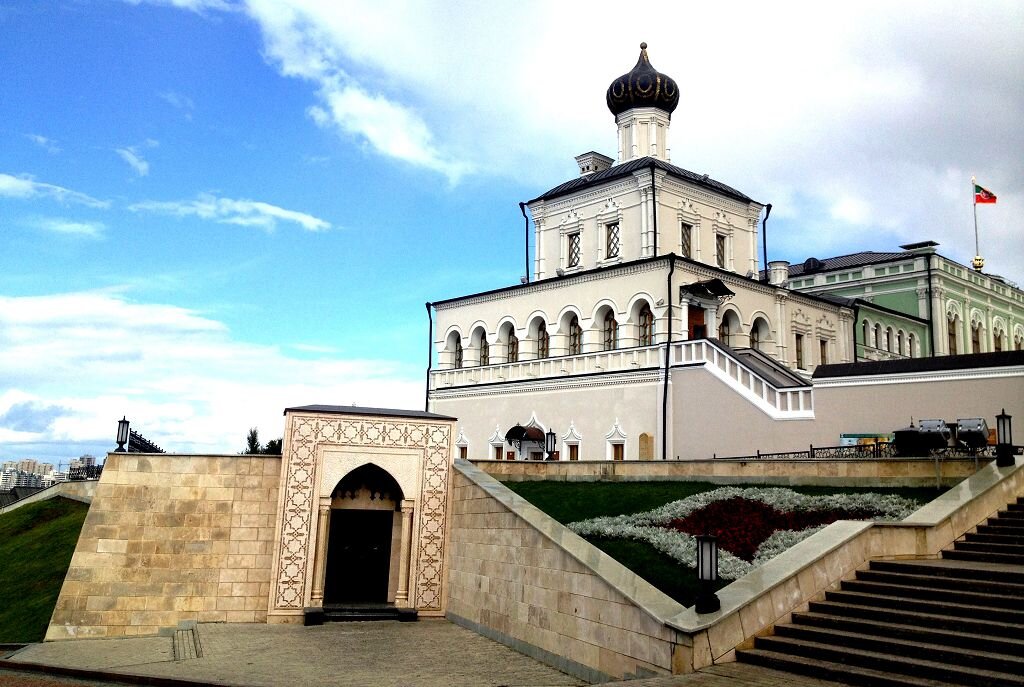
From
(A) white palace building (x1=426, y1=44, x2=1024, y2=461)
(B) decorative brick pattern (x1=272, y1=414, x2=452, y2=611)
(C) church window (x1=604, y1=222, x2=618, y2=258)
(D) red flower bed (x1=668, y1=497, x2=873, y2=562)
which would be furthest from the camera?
(C) church window (x1=604, y1=222, x2=618, y2=258)

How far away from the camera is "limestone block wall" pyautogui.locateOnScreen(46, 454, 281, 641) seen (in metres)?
17.7

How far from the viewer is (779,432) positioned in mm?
24125

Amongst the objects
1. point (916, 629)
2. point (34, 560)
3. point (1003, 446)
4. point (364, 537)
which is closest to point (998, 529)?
point (1003, 446)

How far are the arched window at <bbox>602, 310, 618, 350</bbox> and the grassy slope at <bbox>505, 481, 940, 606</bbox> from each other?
471 inches

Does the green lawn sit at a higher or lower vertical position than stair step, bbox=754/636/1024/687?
higher

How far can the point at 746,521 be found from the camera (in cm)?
1503

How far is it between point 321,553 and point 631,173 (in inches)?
853

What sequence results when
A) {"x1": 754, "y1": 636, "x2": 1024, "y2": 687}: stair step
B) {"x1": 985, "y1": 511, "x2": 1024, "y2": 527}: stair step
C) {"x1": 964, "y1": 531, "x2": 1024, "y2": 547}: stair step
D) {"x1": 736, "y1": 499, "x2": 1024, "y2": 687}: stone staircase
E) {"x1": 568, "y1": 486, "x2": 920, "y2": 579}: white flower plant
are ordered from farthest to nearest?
{"x1": 568, "y1": 486, "x2": 920, "y2": 579}: white flower plant → {"x1": 985, "y1": 511, "x2": 1024, "y2": 527}: stair step → {"x1": 964, "y1": 531, "x2": 1024, "y2": 547}: stair step → {"x1": 736, "y1": 499, "x2": 1024, "y2": 687}: stone staircase → {"x1": 754, "y1": 636, "x2": 1024, "y2": 687}: stair step

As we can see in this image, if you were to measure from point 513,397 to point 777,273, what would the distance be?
40.5 ft

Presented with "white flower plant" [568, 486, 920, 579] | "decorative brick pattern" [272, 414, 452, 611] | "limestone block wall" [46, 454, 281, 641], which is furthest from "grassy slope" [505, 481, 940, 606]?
"limestone block wall" [46, 454, 281, 641]

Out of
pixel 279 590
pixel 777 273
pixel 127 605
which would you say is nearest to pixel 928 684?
pixel 279 590

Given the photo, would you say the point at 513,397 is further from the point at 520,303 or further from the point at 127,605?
the point at 127,605

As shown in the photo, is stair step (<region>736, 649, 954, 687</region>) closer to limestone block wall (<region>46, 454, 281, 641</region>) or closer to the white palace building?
limestone block wall (<region>46, 454, 281, 641</region>)

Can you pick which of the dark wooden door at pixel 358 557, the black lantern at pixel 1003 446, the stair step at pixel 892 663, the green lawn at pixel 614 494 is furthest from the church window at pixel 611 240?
the stair step at pixel 892 663
